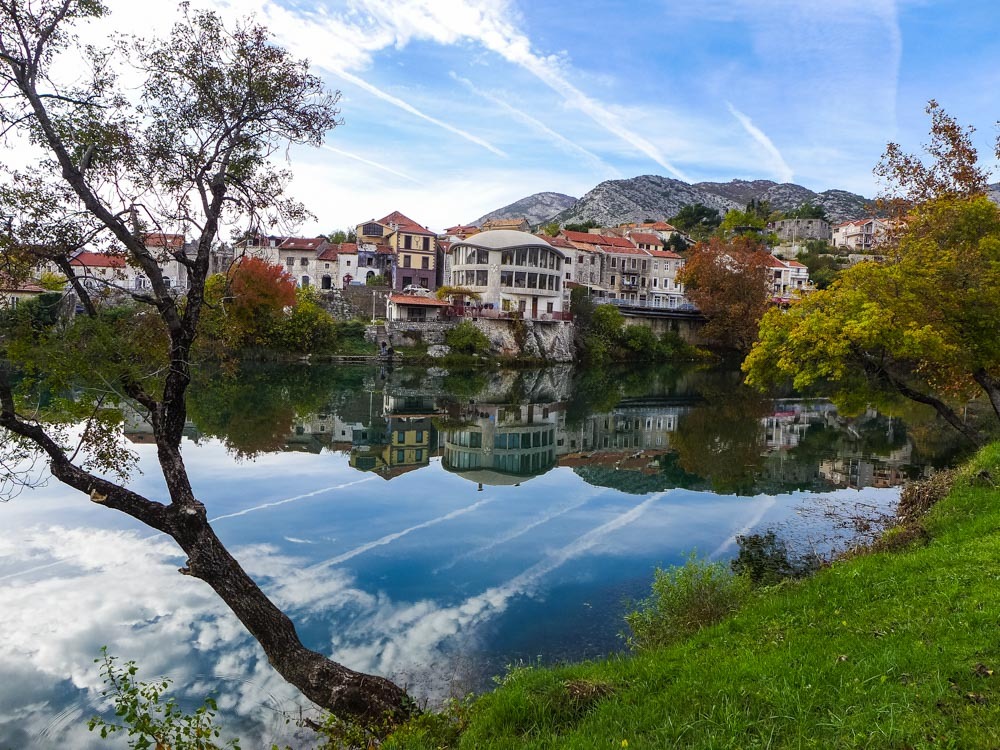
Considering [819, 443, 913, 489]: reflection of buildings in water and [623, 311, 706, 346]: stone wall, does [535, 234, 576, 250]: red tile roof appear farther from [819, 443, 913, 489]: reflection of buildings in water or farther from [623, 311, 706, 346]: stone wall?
[819, 443, 913, 489]: reflection of buildings in water

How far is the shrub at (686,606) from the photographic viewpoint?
9.29 meters

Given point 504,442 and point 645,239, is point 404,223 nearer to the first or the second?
point 645,239

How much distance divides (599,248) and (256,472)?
7123 centimetres

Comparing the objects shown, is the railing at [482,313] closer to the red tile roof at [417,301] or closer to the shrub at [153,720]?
the red tile roof at [417,301]

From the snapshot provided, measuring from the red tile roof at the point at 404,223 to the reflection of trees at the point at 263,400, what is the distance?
29.7m

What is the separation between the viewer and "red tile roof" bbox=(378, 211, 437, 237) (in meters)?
77.7

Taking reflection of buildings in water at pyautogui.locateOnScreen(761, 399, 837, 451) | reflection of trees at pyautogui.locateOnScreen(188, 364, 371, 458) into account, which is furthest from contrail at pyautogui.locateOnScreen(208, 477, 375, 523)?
reflection of buildings in water at pyautogui.locateOnScreen(761, 399, 837, 451)

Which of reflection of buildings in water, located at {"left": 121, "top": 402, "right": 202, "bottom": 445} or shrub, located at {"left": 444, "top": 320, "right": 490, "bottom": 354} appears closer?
reflection of buildings in water, located at {"left": 121, "top": 402, "right": 202, "bottom": 445}

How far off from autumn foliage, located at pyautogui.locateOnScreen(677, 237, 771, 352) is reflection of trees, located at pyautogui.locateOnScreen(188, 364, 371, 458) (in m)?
40.5

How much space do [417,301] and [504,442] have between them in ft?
121

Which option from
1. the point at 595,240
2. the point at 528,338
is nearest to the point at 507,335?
the point at 528,338

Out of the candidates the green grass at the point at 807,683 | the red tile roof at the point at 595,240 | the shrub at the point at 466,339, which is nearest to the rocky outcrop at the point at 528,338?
the shrub at the point at 466,339

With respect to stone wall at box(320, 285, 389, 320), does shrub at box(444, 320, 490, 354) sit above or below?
below

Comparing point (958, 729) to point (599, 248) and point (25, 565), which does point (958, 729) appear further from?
point (599, 248)
